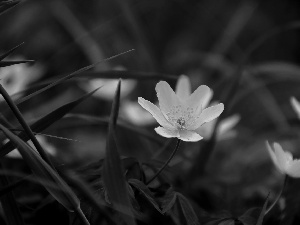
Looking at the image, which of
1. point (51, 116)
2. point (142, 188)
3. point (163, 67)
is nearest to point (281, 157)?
point (142, 188)

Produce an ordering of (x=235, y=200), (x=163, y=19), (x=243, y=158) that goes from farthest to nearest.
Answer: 1. (x=163, y=19)
2. (x=243, y=158)
3. (x=235, y=200)

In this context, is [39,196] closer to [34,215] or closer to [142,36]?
[34,215]

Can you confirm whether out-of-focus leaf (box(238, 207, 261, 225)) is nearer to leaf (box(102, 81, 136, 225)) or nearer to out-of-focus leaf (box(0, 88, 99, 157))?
leaf (box(102, 81, 136, 225))

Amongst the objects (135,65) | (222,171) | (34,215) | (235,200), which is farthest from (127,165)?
(135,65)

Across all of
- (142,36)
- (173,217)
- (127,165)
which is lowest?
(173,217)

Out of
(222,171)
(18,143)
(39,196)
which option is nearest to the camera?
(18,143)

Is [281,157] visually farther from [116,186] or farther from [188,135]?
[116,186]
